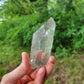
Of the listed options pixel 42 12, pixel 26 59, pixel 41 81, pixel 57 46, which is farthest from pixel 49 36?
pixel 42 12

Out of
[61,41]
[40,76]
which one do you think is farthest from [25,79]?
[61,41]

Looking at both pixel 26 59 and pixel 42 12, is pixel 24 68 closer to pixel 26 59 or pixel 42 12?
pixel 26 59

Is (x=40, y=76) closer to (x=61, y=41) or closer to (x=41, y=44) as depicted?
(x=41, y=44)

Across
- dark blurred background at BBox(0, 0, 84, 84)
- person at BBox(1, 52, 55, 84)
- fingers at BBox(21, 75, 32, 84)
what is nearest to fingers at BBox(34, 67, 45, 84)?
person at BBox(1, 52, 55, 84)

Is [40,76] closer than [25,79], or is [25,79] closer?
[40,76]

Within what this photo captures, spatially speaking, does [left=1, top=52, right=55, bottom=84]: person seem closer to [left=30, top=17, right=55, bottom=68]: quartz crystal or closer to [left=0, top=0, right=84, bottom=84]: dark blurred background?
[left=30, top=17, right=55, bottom=68]: quartz crystal

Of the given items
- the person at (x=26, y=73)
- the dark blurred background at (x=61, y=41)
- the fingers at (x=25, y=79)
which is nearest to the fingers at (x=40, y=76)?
the person at (x=26, y=73)

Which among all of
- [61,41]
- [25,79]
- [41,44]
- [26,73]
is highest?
[41,44]

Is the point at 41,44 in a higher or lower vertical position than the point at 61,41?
higher

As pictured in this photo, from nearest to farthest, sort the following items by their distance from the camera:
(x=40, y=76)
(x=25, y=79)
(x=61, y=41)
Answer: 1. (x=40, y=76)
2. (x=25, y=79)
3. (x=61, y=41)
